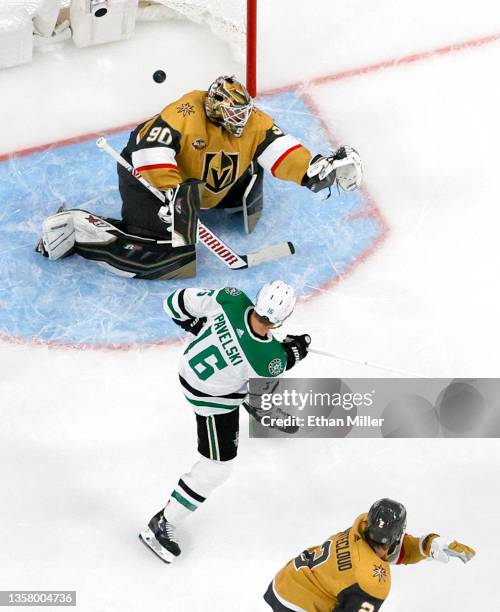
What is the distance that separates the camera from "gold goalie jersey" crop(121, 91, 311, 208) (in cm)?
611

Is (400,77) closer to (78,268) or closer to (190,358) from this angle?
(78,268)

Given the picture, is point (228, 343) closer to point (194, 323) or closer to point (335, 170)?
point (194, 323)

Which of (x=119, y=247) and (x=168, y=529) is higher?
(x=119, y=247)

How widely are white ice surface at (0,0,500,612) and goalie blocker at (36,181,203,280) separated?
0.47 m

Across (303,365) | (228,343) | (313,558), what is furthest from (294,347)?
(313,558)

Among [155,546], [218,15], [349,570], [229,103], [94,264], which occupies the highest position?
[229,103]

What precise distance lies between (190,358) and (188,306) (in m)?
0.23

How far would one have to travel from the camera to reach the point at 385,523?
4.78 metres

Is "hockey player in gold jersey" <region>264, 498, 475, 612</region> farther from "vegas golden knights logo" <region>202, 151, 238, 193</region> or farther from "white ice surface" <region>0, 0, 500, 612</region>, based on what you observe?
"vegas golden knights logo" <region>202, 151, 238, 193</region>

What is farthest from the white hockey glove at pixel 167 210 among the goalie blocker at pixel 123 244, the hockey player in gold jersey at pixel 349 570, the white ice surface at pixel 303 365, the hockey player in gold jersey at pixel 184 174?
the hockey player in gold jersey at pixel 349 570

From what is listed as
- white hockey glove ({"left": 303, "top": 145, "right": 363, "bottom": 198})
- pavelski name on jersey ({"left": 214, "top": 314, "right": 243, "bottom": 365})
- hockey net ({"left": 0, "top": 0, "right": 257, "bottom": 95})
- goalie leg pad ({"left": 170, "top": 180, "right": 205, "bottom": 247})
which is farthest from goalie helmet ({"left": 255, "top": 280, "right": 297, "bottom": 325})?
hockey net ({"left": 0, "top": 0, "right": 257, "bottom": 95})

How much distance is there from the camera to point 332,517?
553cm

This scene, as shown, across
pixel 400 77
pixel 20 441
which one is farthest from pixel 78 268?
pixel 400 77

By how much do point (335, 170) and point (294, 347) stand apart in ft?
4.03
